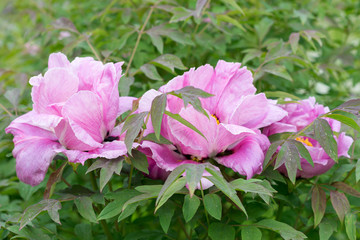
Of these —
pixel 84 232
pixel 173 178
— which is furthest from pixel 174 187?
pixel 84 232

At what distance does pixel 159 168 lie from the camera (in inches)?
28.5

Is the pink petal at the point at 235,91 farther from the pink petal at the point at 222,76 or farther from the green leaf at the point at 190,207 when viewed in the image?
the green leaf at the point at 190,207

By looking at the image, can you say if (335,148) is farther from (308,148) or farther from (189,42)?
(189,42)

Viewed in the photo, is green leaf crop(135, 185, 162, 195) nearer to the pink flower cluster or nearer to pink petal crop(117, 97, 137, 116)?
the pink flower cluster

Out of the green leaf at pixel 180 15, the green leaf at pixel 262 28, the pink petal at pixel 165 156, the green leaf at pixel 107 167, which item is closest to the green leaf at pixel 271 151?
the pink petal at pixel 165 156

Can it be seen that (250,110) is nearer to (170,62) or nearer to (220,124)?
(220,124)

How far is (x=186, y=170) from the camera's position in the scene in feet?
1.89

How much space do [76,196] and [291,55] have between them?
0.50 meters

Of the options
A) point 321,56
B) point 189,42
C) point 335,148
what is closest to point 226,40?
point 189,42

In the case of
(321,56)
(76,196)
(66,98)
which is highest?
(66,98)

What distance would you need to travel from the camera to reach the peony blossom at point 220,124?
67 cm

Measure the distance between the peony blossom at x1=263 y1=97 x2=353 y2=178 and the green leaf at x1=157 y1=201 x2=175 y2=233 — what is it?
0.20 meters

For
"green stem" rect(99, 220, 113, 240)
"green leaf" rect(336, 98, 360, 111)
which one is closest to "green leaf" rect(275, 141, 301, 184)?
"green leaf" rect(336, 98, 360, 111)

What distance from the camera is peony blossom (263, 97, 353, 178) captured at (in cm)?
75
